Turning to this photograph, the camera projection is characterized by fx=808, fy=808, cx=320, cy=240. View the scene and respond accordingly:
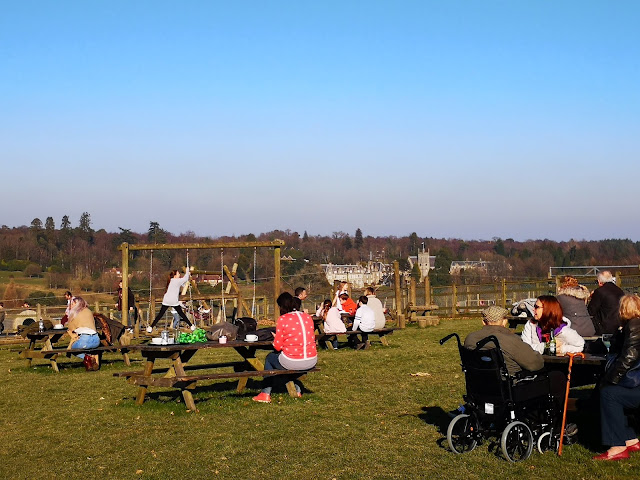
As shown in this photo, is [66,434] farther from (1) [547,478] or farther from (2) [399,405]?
(1) [547,478]

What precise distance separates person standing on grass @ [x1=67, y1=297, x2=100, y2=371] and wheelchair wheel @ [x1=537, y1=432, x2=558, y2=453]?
30.2ft

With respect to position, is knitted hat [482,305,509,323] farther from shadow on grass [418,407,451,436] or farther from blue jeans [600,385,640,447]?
shadow on grass [418,407,451,436]

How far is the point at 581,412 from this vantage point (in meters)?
7.21

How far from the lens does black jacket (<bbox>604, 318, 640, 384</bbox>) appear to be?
6.53 meters

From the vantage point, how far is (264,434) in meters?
8.03

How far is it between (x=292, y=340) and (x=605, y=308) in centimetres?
444

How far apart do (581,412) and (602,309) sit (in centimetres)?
418

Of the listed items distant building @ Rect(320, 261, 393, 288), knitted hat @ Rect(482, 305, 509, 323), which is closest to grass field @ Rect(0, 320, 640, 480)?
knitted hat @ Rect(482, 305, 509, 323)

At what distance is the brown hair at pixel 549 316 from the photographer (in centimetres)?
766

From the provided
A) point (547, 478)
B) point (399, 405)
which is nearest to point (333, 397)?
point (399, 405)

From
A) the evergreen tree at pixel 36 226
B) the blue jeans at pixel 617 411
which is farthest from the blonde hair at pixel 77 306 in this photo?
the evergreen tree at pixel 36 226

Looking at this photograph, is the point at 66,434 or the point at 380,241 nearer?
the point at 66,434

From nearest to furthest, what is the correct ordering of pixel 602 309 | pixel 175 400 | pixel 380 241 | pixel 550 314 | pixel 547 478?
pixel 547 478 < pixel 550 314 < pixel 175 400 < pixel 602 309 < pixel 380 241

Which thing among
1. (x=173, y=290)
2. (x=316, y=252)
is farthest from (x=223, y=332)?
(x=316, y=252)
